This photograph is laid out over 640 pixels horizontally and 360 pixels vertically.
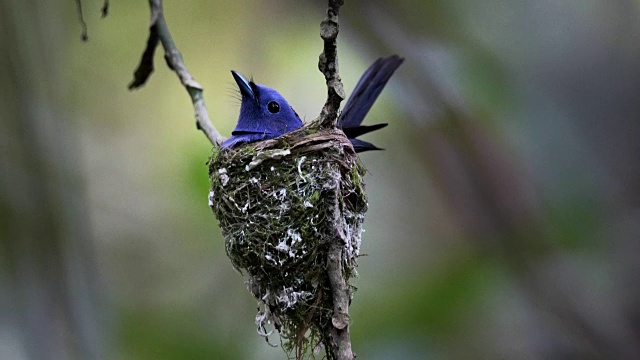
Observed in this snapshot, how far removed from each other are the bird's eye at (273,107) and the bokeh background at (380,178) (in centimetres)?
81

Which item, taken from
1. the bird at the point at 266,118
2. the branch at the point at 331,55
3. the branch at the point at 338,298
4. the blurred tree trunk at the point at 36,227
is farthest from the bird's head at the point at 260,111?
the blurred tree trunk at the point at 36,227

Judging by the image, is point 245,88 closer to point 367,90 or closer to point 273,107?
point 273,107

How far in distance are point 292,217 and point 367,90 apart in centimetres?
95

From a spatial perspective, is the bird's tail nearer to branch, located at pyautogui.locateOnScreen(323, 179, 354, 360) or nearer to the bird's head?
the bird's head

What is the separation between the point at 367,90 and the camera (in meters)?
2.90

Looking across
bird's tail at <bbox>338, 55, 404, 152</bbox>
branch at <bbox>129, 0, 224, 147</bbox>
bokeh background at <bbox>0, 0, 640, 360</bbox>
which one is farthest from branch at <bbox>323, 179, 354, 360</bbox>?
bokeh background at <bbox>0, 0, 640, 360</bbox>

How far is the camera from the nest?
2.03 metres

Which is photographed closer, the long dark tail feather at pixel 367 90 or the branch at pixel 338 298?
the branch at pixel 338 298

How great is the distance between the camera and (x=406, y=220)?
3.63 metres

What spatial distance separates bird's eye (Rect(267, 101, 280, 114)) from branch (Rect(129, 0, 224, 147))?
41cm

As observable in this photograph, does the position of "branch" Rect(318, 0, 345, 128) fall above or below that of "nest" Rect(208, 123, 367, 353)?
above

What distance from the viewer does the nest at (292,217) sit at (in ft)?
6.67

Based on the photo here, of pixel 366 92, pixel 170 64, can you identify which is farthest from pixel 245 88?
pixel 366 92

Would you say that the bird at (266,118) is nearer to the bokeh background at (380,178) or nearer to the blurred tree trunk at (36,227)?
the bokeh background at (380,178)
